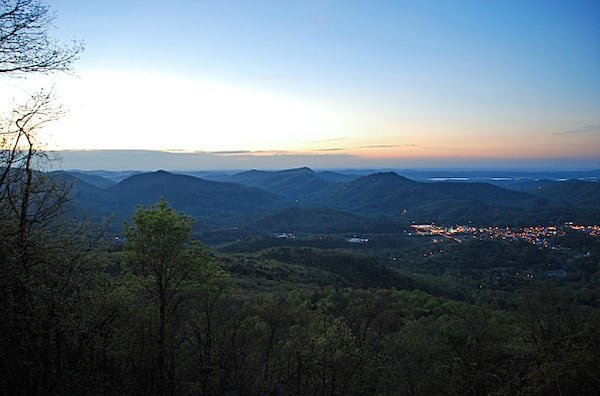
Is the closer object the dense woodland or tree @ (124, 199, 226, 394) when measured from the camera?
the dense woodland

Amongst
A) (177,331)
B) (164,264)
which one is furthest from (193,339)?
(164,264)

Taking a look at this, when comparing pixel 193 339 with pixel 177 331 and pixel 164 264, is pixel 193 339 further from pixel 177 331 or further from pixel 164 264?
pixel 164 264

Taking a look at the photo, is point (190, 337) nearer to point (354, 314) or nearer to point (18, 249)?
point (18, 249)

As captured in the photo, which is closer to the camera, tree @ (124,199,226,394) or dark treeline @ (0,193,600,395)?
dark treeline @ (0,193,600,395)

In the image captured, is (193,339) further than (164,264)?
Yes

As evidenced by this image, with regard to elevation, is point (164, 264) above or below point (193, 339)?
above

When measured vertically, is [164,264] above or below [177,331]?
above

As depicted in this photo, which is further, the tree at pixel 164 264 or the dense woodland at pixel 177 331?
the tree at pixel 164 264

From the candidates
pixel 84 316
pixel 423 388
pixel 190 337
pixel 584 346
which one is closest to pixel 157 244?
pixel 84 316
